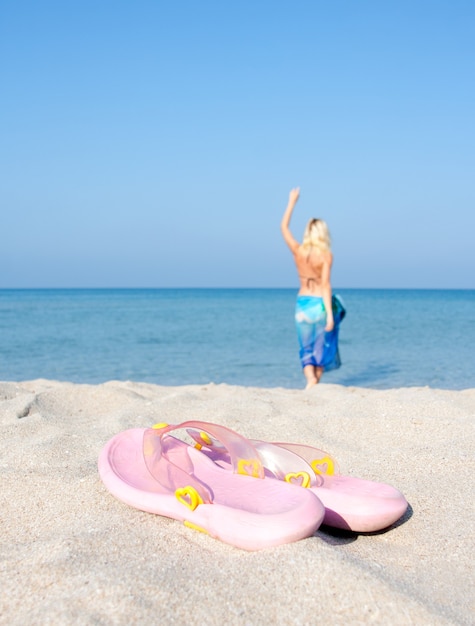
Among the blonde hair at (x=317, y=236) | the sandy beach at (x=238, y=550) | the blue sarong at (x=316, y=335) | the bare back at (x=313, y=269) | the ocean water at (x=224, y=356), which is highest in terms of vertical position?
the blonde hair at (x=317, y=236)

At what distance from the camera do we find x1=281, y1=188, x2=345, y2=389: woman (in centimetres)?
626

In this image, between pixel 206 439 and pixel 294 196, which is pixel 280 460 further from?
pixel 294 196

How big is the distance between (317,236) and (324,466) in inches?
163

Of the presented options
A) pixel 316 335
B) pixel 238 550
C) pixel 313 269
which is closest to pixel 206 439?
pixel 238 550

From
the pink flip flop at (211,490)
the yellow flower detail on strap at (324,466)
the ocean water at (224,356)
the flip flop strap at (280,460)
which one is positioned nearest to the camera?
the pink flip flop at (211,490)

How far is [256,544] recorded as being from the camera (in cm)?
176

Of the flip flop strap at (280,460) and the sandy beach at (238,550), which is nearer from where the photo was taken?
the sandy beach at (238,550)

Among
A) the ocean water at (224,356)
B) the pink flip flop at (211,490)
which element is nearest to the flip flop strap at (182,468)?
the pink flip flop at (211,490)

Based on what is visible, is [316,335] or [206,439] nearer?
[206,439]

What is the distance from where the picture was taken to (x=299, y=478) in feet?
7.56

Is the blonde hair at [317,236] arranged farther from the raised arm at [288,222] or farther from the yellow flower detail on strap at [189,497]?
the yellow flower detail on strap at [189,497]

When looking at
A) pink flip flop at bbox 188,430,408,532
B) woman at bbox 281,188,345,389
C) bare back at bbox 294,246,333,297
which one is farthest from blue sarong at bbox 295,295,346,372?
pink flip flop at bbox 188,430,408,532

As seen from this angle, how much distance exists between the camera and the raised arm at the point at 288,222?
6.43 metres

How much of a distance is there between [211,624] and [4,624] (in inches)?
19.1
